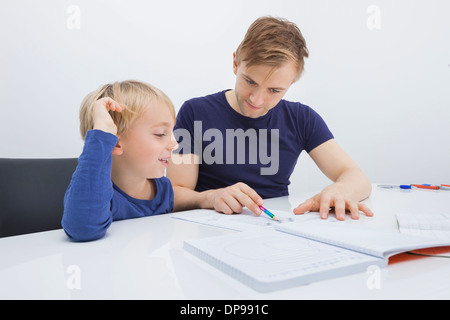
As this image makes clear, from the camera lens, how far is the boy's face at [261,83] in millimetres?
1061

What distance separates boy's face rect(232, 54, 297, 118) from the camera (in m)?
1.06

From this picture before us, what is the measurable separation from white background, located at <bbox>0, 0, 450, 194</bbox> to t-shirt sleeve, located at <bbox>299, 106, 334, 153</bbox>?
1.05m

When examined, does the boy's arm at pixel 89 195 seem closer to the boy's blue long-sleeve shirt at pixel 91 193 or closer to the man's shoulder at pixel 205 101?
the boy's blue long-sleeve shirt at pixel 91 193

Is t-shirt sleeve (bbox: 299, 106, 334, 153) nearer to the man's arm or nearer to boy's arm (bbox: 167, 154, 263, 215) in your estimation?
the man's arm

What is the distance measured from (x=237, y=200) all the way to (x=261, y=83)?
15.9 inches

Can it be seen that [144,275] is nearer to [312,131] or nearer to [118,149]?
[118,149]

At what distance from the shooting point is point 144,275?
43 centimetres

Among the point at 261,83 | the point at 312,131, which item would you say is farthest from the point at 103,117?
the point at 312,131

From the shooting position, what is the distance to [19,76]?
5.41ft

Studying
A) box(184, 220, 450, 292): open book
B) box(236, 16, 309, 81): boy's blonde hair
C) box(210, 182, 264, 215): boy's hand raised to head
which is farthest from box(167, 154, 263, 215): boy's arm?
box(236, 16, 309, 81): boy's blonde hair

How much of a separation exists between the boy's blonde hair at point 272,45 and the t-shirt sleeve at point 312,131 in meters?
0.24

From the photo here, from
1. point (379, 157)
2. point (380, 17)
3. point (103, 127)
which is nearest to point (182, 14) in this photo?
point (380, 17)

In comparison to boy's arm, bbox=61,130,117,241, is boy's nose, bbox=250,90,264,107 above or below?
above
